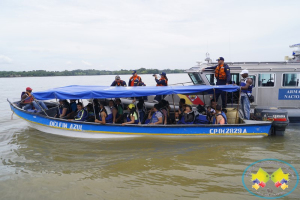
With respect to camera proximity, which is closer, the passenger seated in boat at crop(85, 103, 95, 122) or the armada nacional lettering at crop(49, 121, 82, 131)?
the armada nacional lettering at crop(49, 121, 82, 131)

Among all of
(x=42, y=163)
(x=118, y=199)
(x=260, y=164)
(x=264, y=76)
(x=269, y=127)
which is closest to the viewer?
(x=118, y=199)

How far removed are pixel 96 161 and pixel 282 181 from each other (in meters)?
4.74

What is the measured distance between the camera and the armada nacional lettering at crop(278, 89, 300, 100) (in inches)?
385

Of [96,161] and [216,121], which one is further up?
[216,121]

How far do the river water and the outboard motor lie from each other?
0.32 metres

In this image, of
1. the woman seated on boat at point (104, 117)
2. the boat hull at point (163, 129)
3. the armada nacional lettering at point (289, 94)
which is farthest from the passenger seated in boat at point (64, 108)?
the armada nacional lettering at point (289, 94)

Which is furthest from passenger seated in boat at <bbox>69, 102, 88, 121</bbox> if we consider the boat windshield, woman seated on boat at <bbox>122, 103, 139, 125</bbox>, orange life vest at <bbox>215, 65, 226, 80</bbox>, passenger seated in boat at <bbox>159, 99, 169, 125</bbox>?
orange life vest at <bbox>215, 65, 226, 80</bbox>

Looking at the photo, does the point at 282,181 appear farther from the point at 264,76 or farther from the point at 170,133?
the point at 264,76

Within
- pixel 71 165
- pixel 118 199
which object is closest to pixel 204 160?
pixel 118 199

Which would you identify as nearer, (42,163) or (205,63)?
(42,163)

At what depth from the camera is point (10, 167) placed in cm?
630

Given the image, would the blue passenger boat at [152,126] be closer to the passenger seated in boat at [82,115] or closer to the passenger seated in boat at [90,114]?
the passenger seated in boat at [82,115]

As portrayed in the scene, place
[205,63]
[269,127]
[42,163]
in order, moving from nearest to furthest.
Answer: [42,163] < [269,127] < [205,63]

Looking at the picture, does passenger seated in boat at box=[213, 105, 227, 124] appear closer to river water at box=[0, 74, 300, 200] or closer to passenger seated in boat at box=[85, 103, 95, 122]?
river water at box=[0, 74, 300, 200]
